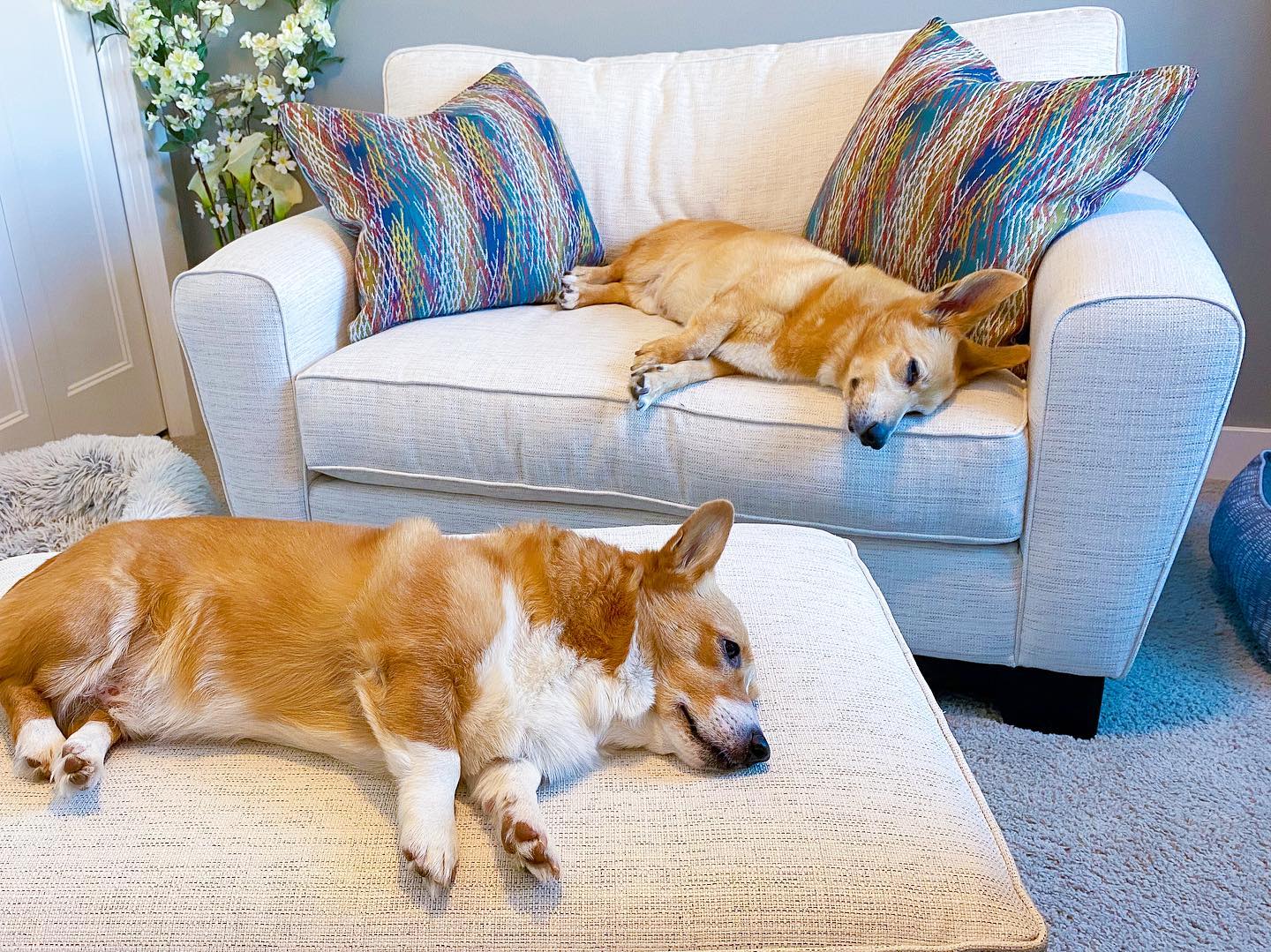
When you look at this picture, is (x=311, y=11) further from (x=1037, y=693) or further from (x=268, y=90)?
(x=1037, y=693)

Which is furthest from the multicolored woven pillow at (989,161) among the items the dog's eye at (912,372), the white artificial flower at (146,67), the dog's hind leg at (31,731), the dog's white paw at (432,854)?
the white artificial flower at (146,67)

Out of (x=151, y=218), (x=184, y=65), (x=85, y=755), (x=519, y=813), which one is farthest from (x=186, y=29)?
(x=519, y=813)

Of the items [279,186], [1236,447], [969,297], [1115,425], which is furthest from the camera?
[279,186]

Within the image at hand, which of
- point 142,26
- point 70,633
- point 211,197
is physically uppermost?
point 142,26

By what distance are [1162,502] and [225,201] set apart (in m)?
2.79

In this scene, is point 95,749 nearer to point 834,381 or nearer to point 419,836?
point 419,836

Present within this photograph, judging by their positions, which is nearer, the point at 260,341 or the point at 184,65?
the point at 260,341

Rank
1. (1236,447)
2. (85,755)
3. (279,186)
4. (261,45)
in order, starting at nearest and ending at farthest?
(85,755)
(1236,447)
(261,45)
(279,186)

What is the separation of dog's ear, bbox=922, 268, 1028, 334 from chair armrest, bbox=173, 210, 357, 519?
1.21 m

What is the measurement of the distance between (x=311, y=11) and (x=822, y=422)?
2110 millimetres

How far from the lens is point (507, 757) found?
3.46 feet

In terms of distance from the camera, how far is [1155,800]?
5.44 feet

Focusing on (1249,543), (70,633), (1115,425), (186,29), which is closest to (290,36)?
(186,29)

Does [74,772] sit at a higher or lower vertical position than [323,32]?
lower
